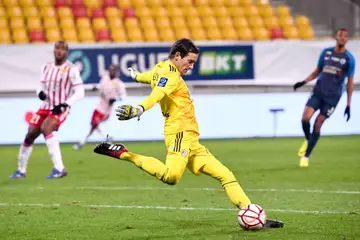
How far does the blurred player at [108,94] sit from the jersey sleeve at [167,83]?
12354mm

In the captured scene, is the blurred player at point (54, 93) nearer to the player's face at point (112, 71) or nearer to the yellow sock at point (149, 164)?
the yellow sock at point (149, 164)

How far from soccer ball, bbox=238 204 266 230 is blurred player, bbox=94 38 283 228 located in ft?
0.35

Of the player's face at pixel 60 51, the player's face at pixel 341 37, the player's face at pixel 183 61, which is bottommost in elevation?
the player's face at pixel 341 37

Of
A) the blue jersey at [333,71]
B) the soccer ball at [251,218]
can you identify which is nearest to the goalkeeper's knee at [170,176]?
the soccer ball at [251,218]

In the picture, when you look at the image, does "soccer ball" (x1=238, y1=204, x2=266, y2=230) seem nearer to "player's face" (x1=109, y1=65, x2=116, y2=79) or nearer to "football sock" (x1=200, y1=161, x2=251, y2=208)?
"football sock" (x1=200, y1=161, x2=251, y2=208)

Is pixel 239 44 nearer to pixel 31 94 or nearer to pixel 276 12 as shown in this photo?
pixel 276 12

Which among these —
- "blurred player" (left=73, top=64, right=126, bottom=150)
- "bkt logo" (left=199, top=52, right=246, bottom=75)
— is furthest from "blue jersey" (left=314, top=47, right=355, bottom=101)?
"bkt logo" (left=199, top=52, right=246, bottom=75)

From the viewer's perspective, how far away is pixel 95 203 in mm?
10172

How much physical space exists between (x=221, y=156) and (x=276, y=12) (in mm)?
9682

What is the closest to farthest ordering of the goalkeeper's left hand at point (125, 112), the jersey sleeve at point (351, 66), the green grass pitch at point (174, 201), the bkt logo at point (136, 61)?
1. the goalkeeper's left hand at point (125, 112)
2. the green grass pitch at point (174, 201)
3. the jersey sleeve at point (351, 66)
4. the bkt logo at point (136, 61)

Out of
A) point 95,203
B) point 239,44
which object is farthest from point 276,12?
point 95,203

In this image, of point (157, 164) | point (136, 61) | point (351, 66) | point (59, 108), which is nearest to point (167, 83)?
point (157, 164)

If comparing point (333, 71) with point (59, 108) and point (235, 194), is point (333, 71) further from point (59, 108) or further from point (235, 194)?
point (235, 194)

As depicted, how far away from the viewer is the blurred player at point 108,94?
798 inches
